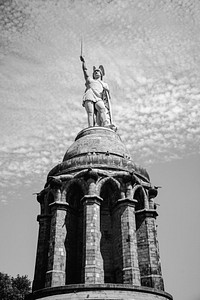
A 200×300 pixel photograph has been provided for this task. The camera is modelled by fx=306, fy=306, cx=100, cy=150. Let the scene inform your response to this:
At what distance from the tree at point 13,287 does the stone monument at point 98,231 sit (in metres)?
17.0

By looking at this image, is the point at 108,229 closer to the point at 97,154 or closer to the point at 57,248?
the point at 57,248

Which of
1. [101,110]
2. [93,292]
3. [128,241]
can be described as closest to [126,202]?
[128,241]

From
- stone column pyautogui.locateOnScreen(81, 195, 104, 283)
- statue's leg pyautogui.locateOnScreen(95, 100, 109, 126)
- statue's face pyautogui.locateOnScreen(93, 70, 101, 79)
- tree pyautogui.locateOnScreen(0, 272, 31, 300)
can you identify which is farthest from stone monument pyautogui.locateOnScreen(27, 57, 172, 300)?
tree pyautogui.locateOnScreen(0, 272, 31, 300)

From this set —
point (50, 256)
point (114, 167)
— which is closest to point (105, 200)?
point (114, 167)

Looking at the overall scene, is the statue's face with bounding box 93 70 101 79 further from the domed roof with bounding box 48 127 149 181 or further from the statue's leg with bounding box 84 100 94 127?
the domed roof with bounding box 48 127 149 181

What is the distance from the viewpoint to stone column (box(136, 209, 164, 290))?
14.1 m

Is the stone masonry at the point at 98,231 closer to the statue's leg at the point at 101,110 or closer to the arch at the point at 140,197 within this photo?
the arch at the point at 140,197

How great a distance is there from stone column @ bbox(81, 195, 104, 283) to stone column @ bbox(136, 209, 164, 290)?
2.33 metres

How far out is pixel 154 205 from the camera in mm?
17156

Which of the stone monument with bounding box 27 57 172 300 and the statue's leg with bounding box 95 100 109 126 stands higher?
the statue's leg with bounding box 95 100 109 126

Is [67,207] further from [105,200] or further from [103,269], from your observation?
[103,269]

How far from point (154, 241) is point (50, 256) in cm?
516

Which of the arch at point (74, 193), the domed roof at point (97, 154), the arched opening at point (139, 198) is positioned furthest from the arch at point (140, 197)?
the arch at point (74, 193)

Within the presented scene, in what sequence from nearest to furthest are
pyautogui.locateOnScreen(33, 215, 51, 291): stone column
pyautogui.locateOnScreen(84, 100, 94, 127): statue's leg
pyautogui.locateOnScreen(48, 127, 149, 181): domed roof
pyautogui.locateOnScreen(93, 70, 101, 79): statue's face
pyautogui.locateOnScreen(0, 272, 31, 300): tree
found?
pyautogui.locateOnScreen(33, 215, 51, 291): stone column < pyautogui.locateOnScreen(48, 127, 149, 181): domed roof < pyautogui.locateOnScreen(84, 100, 94, 127): statue's leg < pyautogui.locateOnScreen(93, 70, 101, 79): statue's face < pyautogui.locateOnScreen(0, 272, 31, 300): tree
